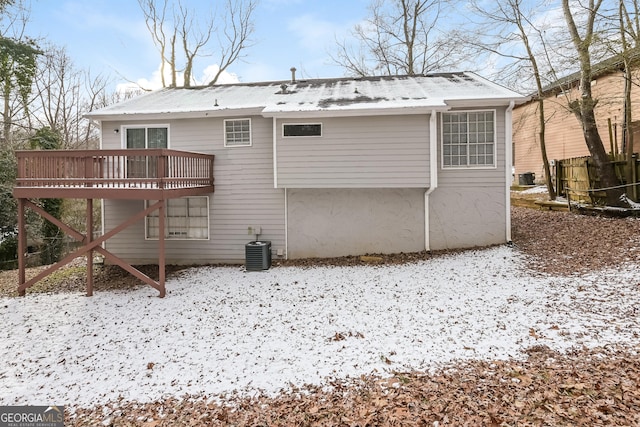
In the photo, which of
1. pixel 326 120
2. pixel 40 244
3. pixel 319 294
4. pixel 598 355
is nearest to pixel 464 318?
pixel 598 355

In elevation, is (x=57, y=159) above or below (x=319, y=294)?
above

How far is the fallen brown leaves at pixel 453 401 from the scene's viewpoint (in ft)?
10.3

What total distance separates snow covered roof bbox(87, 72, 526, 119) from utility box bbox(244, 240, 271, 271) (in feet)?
11.3

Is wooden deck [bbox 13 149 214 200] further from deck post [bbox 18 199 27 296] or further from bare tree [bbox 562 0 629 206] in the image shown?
bare tree [bbox 562 0 629 206]

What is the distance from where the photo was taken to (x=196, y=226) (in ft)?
32.2

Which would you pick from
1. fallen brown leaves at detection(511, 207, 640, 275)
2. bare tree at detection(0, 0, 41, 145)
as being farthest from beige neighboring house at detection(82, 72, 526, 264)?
bare tree at detection(0, 0, 41, 145)

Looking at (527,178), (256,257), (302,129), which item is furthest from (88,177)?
(527,178)

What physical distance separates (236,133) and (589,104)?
35.4 feet

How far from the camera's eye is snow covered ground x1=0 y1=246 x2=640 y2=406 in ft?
14.2

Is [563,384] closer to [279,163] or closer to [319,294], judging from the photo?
[319,294]

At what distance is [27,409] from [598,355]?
6886mm

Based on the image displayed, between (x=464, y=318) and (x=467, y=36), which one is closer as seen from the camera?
(x=464, y=318)

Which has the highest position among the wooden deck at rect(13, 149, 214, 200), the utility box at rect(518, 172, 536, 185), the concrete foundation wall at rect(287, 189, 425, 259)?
the utility box at rect(518, 172, 536, 185)

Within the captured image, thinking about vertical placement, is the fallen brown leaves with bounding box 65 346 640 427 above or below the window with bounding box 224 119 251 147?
below
